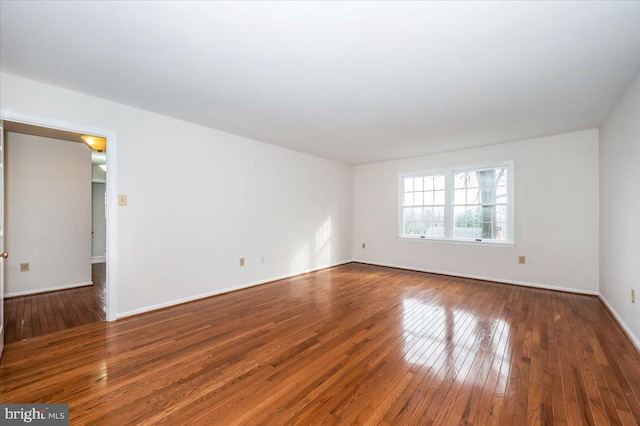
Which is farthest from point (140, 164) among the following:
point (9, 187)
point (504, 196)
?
point (504, 196)

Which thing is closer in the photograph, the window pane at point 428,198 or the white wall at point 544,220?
the white wall at point 544,220

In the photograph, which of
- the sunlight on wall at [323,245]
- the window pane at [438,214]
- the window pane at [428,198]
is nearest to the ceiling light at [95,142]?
the sunlight on wall at [323,245]

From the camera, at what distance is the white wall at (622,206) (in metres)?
2.50

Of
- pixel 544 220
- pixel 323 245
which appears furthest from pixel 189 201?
pixel 544 220

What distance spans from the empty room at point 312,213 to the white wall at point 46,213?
0.03 metres

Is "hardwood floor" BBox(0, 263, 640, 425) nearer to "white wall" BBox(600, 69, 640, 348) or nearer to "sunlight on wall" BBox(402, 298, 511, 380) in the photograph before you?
"sunlight on wall" BBox(402, 298, 511, 380)

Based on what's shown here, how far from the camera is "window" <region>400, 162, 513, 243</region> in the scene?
4801 mm

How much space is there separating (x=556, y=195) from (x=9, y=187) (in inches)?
322

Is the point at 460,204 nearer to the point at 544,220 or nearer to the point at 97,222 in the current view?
the point at 544,220

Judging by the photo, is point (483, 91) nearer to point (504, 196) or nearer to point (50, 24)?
point (504, 196)

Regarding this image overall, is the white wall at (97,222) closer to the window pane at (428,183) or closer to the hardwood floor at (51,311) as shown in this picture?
the hardwood floor at (51,311)

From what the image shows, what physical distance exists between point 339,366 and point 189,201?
2.88 metres

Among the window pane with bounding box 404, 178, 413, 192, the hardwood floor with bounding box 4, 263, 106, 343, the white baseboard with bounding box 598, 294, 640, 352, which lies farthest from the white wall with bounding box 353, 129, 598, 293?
the hardwood floor with bounding box 4, 263, 106, 343

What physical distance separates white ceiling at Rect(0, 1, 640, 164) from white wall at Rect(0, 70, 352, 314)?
9.9 inches
